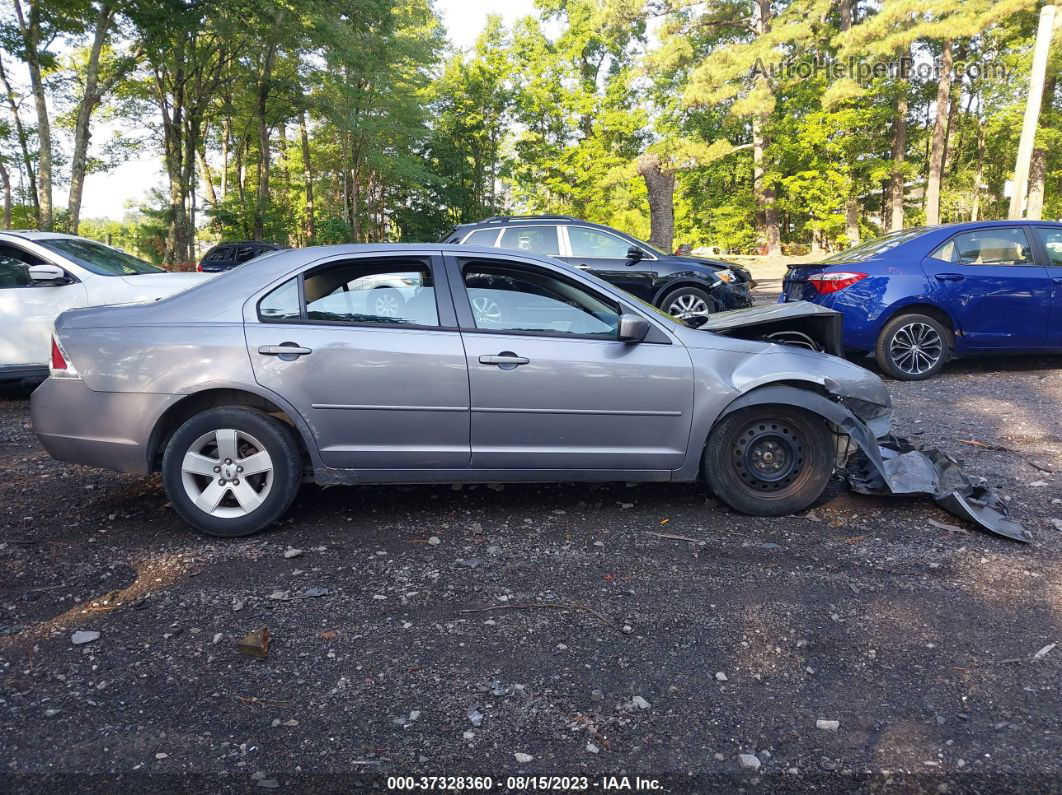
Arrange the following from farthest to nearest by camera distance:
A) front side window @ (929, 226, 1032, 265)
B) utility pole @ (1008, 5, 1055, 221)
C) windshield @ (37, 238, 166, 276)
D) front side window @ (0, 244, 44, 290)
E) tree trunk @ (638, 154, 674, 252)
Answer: tree trunk @ (638, 154, 674, 252), utility pole @ (1008, 5, 1055, 221), front side window @ (929, 226, 1032, 265), windshield @ (37, 238, 166, 276), front side window @ (0, 244, 44, 290)

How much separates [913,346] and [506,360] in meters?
5.80

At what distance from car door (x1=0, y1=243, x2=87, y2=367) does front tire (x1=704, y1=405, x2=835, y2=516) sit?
21.0ft

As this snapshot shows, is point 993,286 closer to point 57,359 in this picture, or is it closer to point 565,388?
point 565,388

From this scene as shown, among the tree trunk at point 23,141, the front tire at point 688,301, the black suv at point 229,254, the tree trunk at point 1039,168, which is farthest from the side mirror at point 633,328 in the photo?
the tree trunk at point 1039,168

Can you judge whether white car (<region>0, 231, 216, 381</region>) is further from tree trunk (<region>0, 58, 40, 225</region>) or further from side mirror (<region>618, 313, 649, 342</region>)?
tree trunk (<region>0, 58, 40, 225</region>)

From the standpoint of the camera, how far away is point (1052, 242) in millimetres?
7797

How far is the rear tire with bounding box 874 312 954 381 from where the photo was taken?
7754mm

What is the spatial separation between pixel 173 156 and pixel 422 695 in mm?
32505

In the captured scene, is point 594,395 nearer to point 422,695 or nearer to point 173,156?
point 422,695

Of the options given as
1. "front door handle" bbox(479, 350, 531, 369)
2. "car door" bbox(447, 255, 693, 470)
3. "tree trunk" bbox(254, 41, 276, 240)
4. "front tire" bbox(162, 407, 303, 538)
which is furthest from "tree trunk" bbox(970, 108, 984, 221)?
"front tire" bbox(162, 407, 303, 538)

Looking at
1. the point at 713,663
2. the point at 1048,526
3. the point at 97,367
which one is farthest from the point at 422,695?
the point at 1048,526

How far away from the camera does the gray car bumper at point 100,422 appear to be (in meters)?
3.86

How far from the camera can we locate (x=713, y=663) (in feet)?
9.13

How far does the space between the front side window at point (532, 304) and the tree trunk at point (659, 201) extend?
1683cm
